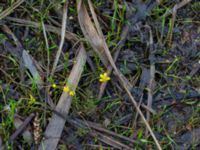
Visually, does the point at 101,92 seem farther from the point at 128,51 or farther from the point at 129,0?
the point at 129,0

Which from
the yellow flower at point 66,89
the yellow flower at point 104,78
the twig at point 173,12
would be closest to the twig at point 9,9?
the yellow flower at point 66,89

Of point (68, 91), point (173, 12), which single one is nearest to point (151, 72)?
point (173, 12)

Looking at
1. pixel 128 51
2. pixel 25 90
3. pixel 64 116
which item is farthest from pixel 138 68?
pixel 25 90

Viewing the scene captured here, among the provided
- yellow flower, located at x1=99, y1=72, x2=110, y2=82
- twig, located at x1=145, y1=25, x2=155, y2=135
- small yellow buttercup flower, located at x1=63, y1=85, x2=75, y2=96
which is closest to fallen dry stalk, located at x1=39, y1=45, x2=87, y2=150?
small yellow buttercup flower, located at x1=63, y1=85, x2=75, y2=96

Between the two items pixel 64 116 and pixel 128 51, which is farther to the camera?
pixel 128 51

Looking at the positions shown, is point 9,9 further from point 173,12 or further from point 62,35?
point 173,12

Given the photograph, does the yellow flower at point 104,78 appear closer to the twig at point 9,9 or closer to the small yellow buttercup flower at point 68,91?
the small yellow buttercup flower at point 68,91

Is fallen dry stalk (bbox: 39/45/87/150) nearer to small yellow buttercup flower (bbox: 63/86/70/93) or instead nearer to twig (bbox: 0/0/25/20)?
small yellow buttercup flower (bbox: 63/86/70/93)

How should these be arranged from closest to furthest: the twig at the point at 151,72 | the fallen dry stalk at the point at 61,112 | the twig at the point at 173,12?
the fallen dry stalk at the point at 61,112
the twig at the point at 151,72
the twig at the point at 173,12
